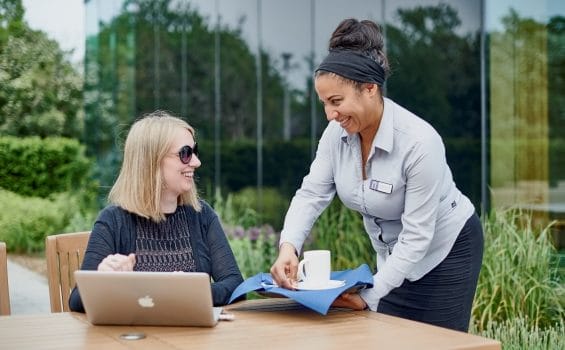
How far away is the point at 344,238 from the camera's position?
666 cm

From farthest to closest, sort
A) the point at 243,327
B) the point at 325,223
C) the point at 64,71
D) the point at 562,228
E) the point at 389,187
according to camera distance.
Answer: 1. the point at 64,71
2. the point at 325,223
3. the point at 562,228
4. the point at 389,187
5. the point at 243,327

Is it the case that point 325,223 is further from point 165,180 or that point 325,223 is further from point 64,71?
point 64,71

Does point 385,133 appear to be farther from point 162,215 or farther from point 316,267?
point 162,215

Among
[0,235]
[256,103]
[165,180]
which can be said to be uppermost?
[256,103]

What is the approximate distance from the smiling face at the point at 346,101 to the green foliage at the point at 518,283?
2557 millimetres

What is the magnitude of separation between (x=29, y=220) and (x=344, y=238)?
159 inches

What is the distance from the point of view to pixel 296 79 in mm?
8594

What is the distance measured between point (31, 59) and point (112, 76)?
1449mm

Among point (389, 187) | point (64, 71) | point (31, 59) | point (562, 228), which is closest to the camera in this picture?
point (389, 187)

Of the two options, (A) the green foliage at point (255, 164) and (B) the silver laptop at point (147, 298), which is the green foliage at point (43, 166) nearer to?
(A) the green foliage at point (255, 164)

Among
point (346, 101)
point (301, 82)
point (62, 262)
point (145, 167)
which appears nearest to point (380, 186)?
point (346, 101)

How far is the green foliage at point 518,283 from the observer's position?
5320mm

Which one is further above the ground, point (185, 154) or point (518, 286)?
point (185, 154)

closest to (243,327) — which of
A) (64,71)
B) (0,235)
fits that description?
(0,235)
